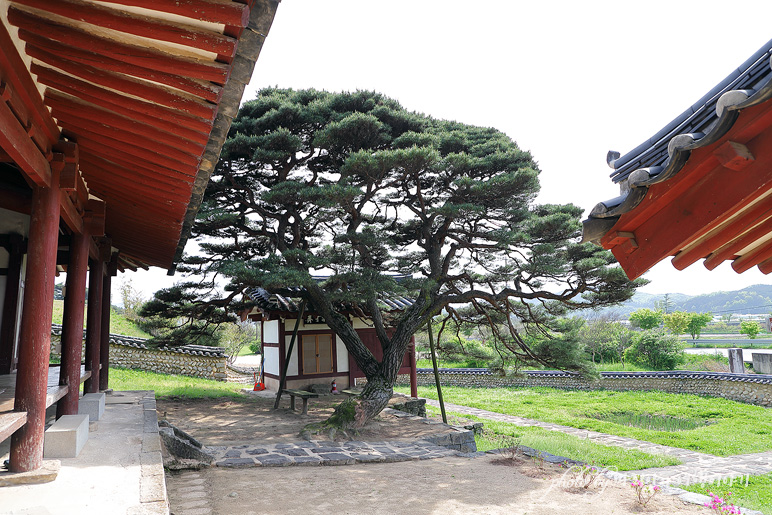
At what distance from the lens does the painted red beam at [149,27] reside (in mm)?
2012

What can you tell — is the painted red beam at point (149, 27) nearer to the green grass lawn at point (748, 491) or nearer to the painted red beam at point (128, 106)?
→ the painted red beam at point (128, 106)

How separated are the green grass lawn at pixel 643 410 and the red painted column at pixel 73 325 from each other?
11683 millimetres

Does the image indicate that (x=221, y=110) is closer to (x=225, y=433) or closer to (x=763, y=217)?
(x=763, y=217)

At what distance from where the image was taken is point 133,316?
74.9ft

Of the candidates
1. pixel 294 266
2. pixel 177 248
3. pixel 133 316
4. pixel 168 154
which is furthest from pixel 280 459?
pixel 133 316

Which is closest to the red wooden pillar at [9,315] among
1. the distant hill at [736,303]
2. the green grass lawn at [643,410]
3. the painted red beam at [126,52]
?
the painted red beam at [126,52]

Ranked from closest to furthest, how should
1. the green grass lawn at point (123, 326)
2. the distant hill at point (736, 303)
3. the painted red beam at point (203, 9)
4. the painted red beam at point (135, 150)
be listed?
the painted red beam at point (203, 9) → the painted red beam at point (135, 150) → the green grass lawn at point (123, 326) → the distant hill at point (736, 303)

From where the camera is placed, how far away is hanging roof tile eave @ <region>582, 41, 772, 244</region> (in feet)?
4.86

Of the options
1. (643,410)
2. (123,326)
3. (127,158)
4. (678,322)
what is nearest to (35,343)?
(127,158)

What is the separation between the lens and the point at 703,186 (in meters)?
1.89

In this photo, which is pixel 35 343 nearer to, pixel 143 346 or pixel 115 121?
pixel 115 121

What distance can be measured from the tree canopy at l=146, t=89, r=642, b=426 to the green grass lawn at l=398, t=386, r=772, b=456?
3.37 metres

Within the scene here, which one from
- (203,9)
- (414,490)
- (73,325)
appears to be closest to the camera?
(203,9)

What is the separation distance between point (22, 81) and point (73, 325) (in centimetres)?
316
